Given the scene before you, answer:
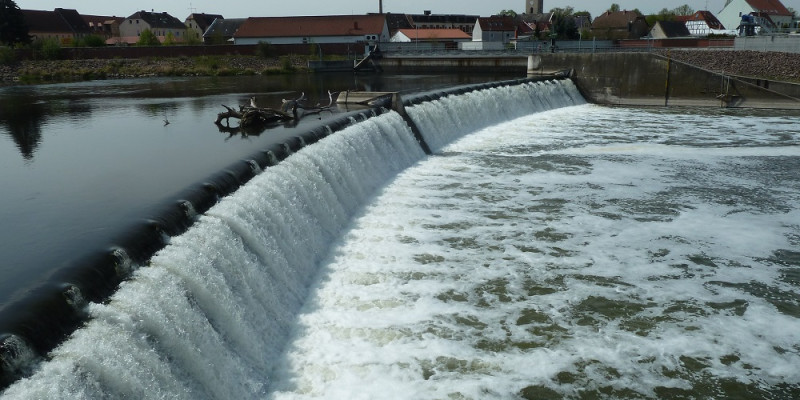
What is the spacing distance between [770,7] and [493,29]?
4011cm

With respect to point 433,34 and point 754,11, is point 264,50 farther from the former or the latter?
point 754,11

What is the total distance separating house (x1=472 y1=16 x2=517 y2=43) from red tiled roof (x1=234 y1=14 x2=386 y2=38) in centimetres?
1838

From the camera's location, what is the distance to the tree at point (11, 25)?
197 feet

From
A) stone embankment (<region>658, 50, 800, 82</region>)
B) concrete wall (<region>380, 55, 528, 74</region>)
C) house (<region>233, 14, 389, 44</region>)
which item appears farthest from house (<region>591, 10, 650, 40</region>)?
stone embankment (<region>658, 50, 800, 82</region>)

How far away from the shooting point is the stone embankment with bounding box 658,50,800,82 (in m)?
34.3

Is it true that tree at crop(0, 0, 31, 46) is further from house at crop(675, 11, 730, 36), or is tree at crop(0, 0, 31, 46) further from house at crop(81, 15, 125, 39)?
house at crop(675, 11, 730, 36)

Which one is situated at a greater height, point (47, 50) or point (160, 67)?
point (47, 50)

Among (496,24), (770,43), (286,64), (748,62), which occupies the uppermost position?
(496,24)

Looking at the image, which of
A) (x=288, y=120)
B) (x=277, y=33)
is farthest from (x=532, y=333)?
(x=277, y=33)

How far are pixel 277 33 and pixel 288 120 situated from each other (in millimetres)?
58812

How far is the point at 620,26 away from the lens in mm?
89750

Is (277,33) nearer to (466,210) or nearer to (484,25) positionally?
(484,25)

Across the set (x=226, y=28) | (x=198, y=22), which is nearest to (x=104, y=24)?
(x=198, y=22)

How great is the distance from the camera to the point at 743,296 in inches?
374
